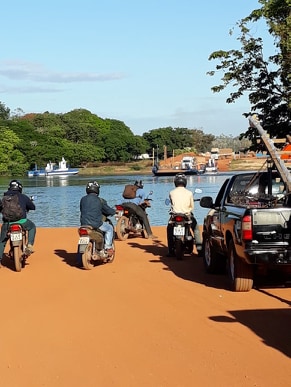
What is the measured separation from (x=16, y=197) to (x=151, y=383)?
6.66 metres

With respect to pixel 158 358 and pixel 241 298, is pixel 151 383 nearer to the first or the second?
pixel 158 358

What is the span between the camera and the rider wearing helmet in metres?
11.4

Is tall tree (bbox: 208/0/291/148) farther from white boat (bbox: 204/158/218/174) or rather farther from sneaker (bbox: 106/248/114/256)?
white boat (bbox: 204/158/218/174)

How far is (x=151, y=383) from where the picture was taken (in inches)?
205

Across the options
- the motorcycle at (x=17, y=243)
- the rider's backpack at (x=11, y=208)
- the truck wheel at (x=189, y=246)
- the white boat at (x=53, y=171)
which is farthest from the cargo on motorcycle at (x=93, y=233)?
the white boat at (x=53, y=171)

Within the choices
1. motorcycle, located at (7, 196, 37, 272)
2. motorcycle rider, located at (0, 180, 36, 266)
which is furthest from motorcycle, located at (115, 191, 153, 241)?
motorcycle, located at (7, 196, 37, 272)

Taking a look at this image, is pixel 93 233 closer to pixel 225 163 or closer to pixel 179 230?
pixel 179 230

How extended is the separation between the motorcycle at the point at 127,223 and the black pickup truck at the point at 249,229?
16.3 ft

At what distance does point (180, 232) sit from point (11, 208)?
9.72ft

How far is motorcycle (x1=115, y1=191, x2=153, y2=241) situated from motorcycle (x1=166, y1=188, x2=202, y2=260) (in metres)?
3.33

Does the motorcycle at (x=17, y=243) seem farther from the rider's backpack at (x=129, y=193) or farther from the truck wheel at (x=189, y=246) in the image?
the rider's backpack at (x=129, y=193)

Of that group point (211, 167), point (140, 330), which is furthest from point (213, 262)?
point (211, 167)

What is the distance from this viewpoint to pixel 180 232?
463 inches

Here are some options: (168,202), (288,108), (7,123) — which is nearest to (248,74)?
(288,108)
